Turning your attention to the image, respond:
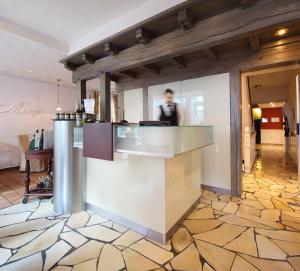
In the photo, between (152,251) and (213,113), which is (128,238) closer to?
(152,251)

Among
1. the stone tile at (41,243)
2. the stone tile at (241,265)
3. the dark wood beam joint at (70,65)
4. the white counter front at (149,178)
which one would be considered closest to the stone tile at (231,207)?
the white counter front at (149,178)

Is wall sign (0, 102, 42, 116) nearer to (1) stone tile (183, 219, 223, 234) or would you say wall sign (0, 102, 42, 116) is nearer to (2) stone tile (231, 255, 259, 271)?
(1) stone tile (183, 219, 223, 234)

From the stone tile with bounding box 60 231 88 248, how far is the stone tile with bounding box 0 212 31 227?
812mm

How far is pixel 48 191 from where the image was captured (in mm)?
3195

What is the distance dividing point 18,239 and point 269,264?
2567 millimetres

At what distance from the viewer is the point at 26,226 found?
227cm

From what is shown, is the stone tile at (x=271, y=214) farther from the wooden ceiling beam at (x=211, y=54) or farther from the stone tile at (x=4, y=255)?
the stone tile at (x=4, y=255)

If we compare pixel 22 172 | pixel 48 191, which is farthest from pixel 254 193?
pixel 22 172

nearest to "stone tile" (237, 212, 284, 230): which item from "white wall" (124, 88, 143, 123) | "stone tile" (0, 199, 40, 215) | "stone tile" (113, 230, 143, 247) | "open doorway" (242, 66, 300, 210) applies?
"open doorway" (242, 66, 300, 210)

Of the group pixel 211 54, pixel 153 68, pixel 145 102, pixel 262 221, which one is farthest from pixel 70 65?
pixel 262 221

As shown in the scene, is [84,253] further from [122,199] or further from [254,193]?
[254,193]

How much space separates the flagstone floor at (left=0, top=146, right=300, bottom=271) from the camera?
1634 mm

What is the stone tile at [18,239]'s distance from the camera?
192 centimetres

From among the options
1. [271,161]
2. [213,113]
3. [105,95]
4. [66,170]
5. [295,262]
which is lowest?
[295,262]
